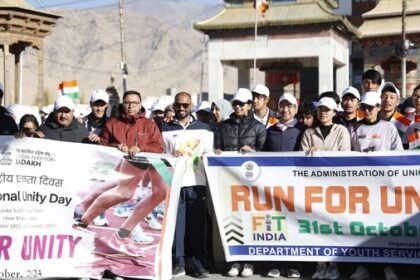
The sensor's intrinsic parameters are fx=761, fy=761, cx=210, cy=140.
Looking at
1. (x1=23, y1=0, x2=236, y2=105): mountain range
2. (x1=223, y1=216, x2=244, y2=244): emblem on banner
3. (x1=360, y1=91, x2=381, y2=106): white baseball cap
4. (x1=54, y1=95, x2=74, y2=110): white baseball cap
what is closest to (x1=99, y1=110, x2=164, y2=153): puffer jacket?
(x1=54, y1=95, x2=74, y2=110): white baseball cap

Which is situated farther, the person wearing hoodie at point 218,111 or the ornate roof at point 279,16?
the ornate roof at point 279,16

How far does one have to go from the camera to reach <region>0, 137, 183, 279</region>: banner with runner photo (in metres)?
7.43

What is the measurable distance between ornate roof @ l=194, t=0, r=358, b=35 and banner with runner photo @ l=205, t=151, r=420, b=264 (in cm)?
2884

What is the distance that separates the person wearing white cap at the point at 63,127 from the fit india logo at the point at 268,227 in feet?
6.80

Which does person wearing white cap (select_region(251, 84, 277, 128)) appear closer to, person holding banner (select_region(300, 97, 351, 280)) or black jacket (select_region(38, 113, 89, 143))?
person holding banner (select_region(300, 97, 351, 280))

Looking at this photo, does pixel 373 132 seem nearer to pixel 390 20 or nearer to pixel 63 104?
pixel 63 104

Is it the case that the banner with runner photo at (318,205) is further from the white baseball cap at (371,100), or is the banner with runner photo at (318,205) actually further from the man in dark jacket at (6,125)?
the man in dark jacket at (6,125)

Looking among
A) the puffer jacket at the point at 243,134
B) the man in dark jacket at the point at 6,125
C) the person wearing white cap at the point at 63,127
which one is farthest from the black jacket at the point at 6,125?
the puffer jacket at the point at 243,134

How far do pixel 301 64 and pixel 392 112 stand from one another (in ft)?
117

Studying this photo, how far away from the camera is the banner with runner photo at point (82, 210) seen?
24.4 ft

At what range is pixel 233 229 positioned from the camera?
827 cm

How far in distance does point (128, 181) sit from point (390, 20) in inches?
→ 1433

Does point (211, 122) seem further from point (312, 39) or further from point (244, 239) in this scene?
point (312, 39)

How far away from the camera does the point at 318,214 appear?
8.03m
